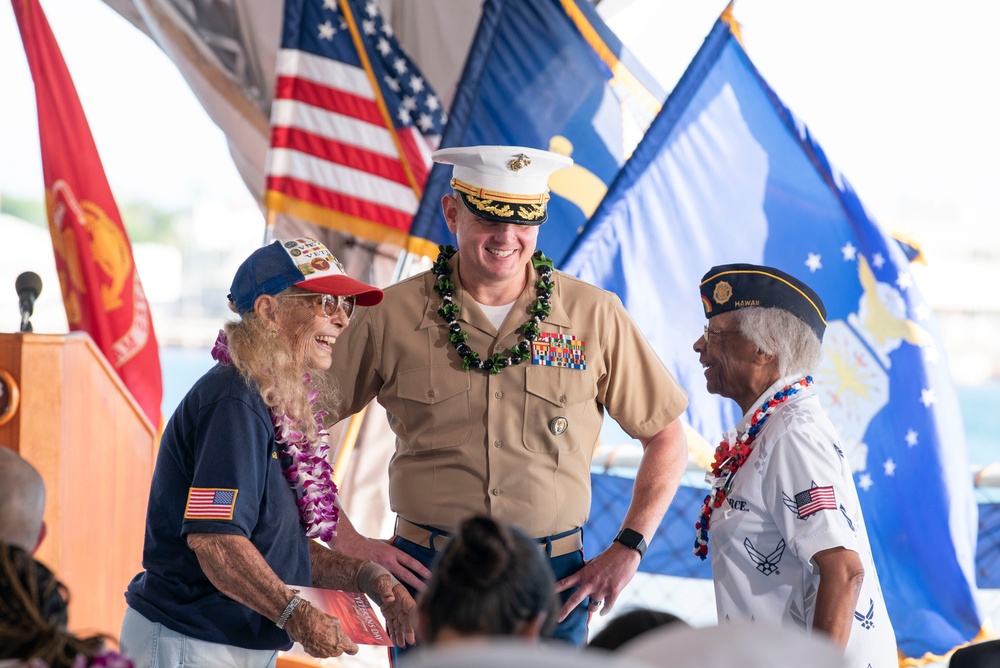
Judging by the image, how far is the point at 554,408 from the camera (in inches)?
99.1

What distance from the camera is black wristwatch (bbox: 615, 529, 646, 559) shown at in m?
2.49

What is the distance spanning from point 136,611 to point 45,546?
520mm

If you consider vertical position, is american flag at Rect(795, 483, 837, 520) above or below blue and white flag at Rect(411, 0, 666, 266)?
below

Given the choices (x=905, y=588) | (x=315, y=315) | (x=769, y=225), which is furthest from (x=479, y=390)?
(x=905, y=588)

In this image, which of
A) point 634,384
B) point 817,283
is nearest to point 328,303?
point 634,384

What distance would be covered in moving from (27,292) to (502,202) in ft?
4.08

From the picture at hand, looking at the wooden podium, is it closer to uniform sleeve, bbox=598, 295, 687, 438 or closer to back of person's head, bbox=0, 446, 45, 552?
back of person's head, bbox=0, 446, 45, 552

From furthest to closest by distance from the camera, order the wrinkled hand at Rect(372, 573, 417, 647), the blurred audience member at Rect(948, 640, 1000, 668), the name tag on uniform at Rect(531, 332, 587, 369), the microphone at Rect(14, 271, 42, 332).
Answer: the microphone at Rect(14, 271, 42, 332) → the name tag on uniform at Rect(531, 332, 587, 369) → the wrinkled hand at Rect(372, 573, 417, 647) → the blurred audience member at Rect(948, 640, 1000, 668)

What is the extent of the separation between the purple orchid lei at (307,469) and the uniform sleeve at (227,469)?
59 mm

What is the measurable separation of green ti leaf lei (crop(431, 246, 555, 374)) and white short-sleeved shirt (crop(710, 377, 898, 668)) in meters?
0.61

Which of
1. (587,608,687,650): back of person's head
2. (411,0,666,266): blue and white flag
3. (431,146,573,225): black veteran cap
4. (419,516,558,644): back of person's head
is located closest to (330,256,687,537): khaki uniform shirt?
(431,146,573,225): black veteran cap

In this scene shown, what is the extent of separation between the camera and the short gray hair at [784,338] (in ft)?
7.55

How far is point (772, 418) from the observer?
2180mm

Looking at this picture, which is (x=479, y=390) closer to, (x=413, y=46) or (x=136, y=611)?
(x=136, y=611)
